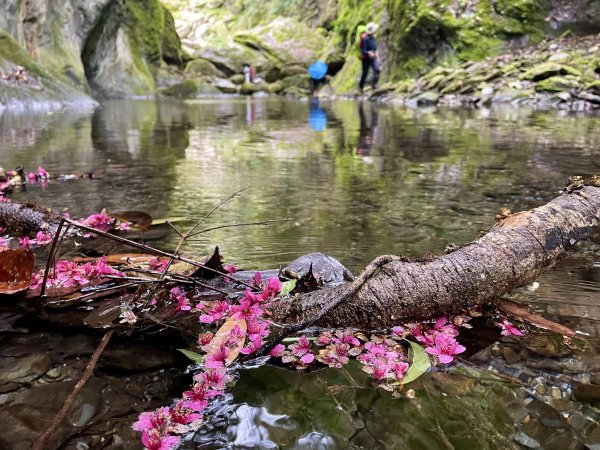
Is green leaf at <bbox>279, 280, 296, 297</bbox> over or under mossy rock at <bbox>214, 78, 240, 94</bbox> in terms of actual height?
under

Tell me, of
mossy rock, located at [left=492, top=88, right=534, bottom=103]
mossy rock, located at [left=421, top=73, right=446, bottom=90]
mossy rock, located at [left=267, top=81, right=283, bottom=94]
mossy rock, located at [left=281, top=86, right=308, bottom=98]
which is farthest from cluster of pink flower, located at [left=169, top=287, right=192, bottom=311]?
mossy rock, located at [left=267, top=81, right=283, bottom=94]

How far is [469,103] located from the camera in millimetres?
13852

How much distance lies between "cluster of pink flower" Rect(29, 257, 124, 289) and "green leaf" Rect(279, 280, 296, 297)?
588mm

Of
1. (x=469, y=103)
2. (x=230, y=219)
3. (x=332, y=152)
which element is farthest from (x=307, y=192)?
(x=469, y=103)

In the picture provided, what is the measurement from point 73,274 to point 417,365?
48.1 inches

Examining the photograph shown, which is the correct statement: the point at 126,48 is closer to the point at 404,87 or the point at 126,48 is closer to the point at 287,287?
the point at 404,87

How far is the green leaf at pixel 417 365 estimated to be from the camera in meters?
1.34

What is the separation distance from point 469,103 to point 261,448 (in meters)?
14.2

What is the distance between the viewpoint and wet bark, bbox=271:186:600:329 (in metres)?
1.57

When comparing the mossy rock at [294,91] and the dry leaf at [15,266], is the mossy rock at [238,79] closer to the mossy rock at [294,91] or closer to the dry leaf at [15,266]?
the mossy rock at [294,91]

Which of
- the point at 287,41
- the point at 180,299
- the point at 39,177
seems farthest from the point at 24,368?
the point at 287,41

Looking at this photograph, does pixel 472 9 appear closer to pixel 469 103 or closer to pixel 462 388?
pixel 469 103

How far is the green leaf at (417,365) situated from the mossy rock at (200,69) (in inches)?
1246

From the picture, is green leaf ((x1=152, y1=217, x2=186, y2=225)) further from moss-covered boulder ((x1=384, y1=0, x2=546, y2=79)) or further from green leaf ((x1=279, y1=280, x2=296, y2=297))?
moss-covered boulder ((x1=384, y1=0, x2=546, y2=79))
